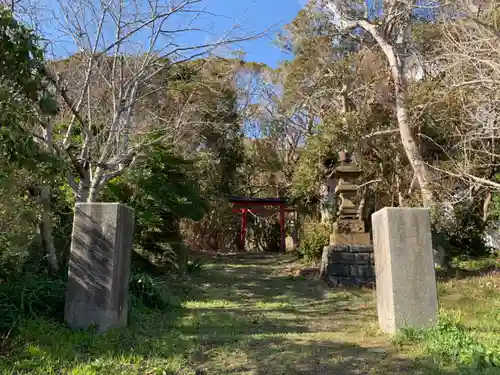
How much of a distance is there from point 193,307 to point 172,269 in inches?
99.2

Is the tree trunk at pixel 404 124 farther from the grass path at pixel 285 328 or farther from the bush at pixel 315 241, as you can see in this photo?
the grass path at pixel 285 328

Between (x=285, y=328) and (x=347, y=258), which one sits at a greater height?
(x=347, y=258)

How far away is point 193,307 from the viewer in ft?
20.4

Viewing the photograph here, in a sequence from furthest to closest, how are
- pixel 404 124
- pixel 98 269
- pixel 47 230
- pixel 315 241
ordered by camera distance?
1. pixel 315 241
2. pixel 404 124
3. pixel 47 230
4. pixel 98 269

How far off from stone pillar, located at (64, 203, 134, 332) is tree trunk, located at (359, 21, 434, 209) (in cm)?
730

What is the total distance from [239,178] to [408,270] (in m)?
14.2

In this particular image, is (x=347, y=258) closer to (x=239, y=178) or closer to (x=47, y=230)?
(x=47, y=230)

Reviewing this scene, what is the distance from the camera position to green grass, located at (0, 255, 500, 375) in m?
3.12

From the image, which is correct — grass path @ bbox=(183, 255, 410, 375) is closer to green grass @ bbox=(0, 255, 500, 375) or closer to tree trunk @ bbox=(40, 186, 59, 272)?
green grass @ bbox=(0, 255, 500, 375)

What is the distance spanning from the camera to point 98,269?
13.6 feet

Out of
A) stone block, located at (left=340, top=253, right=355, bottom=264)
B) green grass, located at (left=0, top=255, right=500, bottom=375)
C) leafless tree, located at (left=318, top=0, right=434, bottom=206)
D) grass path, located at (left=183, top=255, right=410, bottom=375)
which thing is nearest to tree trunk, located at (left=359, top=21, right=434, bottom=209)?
leafless tree, located at (left=318, top=0, right=434, bottom=206)

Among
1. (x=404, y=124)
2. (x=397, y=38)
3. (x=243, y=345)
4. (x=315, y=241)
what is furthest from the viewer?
(x=397, y=38)

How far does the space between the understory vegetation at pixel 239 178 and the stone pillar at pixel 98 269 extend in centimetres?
20

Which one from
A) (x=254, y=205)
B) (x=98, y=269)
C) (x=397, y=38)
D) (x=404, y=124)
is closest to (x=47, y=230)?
(x=98, y=269)
